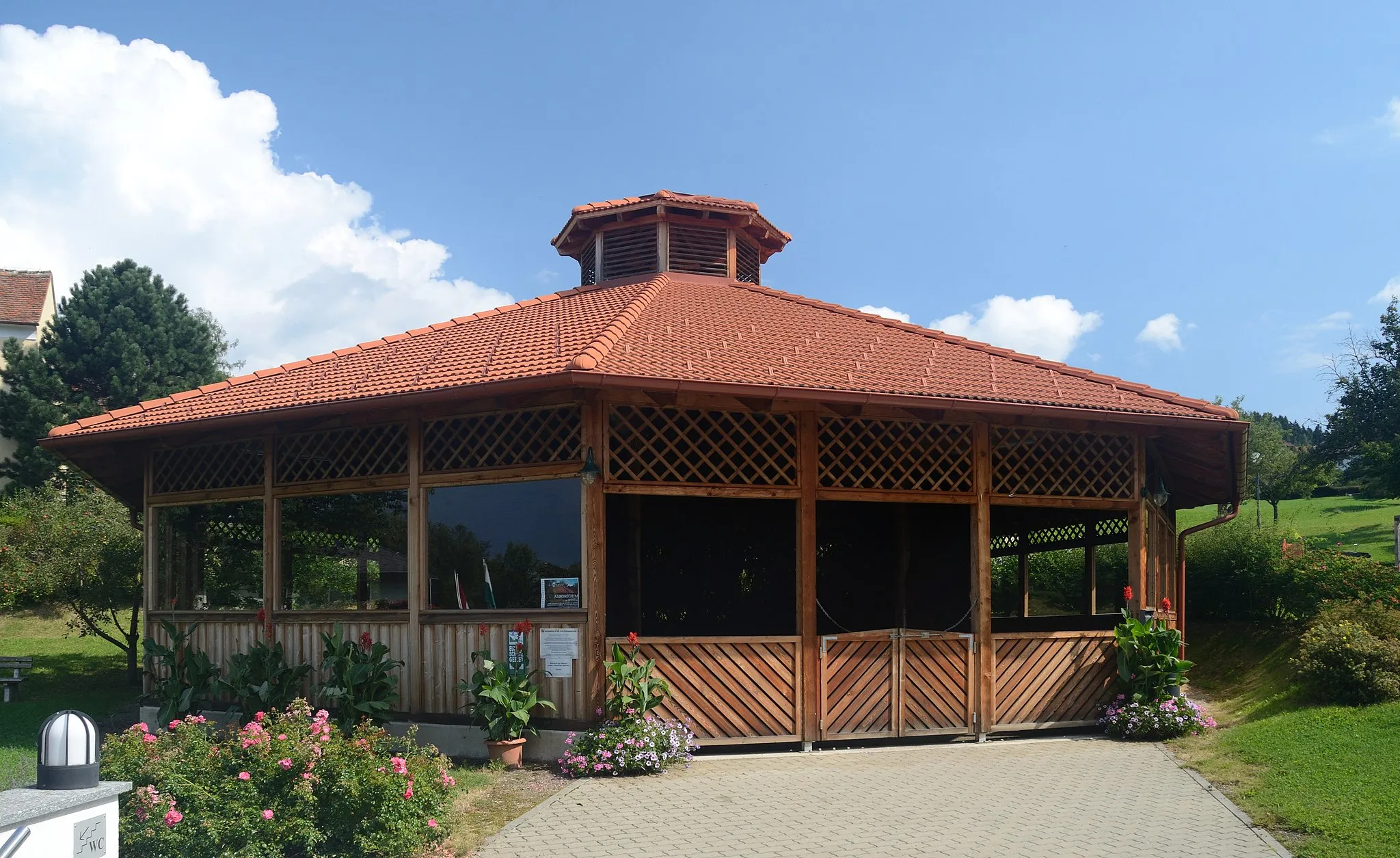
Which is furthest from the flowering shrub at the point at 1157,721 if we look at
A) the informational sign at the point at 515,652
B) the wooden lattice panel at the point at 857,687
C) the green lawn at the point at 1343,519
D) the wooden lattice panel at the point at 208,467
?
the green lawn at the point at 1343,519

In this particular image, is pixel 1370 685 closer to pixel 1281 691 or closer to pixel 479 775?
pixel 1281 691

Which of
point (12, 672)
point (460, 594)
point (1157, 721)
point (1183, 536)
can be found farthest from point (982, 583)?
point (12, 672)

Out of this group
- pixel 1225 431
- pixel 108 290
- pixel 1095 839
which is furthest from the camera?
pixel 108 290

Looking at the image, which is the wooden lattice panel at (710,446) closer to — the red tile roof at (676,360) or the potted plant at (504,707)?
the red tile roof at (676,360)

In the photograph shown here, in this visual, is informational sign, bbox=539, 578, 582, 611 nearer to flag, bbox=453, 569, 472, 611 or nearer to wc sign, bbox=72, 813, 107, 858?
flag, bbox=453, 569, 472, 611

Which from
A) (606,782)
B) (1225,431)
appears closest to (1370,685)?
(1225,431)

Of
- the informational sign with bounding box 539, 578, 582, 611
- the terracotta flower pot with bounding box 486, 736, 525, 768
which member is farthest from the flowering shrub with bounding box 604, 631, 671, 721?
the terracotta flower pot with bounding box 486, 736, 525, 768

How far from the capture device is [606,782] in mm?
8672

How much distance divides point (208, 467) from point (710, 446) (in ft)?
18.8

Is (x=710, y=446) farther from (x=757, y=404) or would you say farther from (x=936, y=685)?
(x=936, y=685)

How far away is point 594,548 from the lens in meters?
9.45

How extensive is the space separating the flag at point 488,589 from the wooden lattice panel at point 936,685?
398 centimetres

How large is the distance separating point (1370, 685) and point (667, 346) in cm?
762

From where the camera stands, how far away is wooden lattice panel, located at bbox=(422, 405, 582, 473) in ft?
31.9
